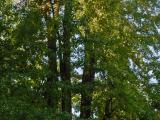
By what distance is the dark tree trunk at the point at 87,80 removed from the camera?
2091 cm

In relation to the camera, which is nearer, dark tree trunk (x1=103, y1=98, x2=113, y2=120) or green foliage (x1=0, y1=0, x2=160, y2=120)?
green foliage (x1=0, y1=0, x2=160, y2=120)

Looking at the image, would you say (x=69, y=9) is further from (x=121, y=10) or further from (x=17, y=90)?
(x=17, y=90)

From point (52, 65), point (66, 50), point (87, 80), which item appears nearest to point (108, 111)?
point (87, 80)

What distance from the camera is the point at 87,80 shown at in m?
23.5

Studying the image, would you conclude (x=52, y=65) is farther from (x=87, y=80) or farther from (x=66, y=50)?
(x=87, y=80)

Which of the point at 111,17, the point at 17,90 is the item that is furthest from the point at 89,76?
the point at 17,90

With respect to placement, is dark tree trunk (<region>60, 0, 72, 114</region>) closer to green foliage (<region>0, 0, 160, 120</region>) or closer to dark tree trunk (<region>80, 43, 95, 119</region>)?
green foliage (<region>0, 0, 160, 120</region>)

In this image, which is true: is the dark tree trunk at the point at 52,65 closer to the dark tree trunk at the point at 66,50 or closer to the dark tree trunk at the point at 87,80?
the dark tree trunk at the point at 66,50

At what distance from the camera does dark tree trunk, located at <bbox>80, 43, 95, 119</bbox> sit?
20.9 metres

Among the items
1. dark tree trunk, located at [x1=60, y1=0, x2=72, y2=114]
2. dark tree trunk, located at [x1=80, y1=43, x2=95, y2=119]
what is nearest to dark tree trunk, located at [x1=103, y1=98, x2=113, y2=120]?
dark tree trunk, located at [x1=80, y1=43, x2=95, y2=119]

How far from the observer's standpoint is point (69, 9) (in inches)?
827

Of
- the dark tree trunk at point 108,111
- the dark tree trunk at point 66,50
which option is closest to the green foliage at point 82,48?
the dark tree trunk at point 66,50

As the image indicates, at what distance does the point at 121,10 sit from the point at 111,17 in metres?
1.13

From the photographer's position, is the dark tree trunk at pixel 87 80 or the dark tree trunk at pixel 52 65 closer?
the dark tree trunk at pixel 52 65
